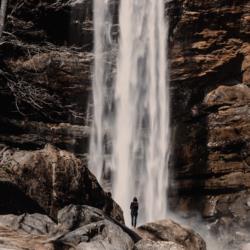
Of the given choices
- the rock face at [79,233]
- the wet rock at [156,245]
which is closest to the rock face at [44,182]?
the rock face at [79,233]

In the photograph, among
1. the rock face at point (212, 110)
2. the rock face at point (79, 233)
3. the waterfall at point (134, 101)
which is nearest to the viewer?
the rock face at point (79, 233)

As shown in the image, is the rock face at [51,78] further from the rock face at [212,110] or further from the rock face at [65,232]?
the rock face at [65,232]

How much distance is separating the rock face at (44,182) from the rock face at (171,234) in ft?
7.02

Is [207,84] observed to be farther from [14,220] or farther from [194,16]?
[14,220]

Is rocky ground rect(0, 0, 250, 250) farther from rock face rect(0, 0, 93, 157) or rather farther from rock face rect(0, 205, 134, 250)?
rock face rect(0, 205, 134, 250)

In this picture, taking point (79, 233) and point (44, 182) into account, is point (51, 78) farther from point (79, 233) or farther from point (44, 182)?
point (79, 233)

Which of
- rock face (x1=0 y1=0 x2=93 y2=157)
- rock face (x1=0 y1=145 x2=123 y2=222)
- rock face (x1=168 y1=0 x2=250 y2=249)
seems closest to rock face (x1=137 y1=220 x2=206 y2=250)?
rock face (x1=0 y1=145 x2=123 y2=222)

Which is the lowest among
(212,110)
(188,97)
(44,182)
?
(44,182)

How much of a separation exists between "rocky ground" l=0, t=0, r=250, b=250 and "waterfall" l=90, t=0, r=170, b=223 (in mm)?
622

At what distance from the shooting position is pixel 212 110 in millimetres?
28672

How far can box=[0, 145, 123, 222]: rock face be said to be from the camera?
1780 cm

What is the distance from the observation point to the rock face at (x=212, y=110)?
27.5m

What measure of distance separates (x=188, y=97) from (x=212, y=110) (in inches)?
66.6

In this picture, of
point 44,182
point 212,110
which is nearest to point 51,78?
point 212,110
